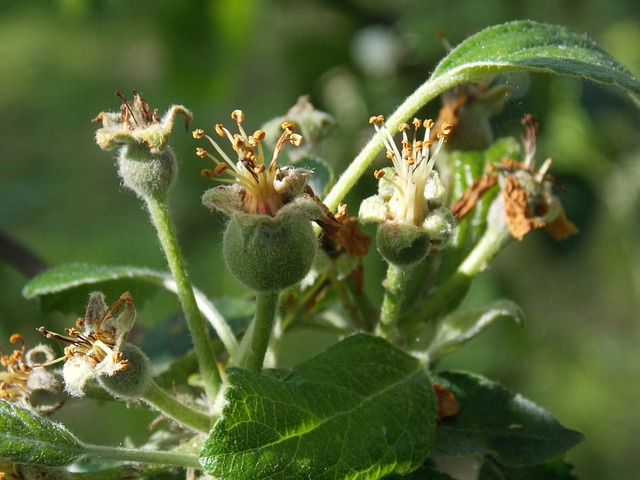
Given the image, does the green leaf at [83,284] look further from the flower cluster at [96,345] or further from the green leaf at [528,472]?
the green leaf at [528,472]

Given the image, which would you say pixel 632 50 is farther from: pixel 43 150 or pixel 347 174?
pixel 43 150

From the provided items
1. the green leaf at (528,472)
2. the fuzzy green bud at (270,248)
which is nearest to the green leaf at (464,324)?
the green leaf at (528,472)

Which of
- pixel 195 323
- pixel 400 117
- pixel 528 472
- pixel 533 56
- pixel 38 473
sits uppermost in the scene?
pixel 533 56

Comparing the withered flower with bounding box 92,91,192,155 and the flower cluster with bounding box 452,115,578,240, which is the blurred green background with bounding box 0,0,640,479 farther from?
the withered flower with bounding box 92,91,192,155

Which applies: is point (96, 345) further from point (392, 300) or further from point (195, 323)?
point (392, 300)

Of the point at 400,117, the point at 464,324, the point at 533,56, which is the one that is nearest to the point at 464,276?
the point at 464,324

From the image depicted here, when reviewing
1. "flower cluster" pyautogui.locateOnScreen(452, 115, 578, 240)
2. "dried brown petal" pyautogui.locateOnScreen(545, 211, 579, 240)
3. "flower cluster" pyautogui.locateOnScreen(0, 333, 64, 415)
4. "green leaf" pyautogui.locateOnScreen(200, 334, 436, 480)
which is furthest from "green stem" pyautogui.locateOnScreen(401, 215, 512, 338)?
"flower cluster" pyautogui.locateOnScreen(0, 333, 64, 415)
